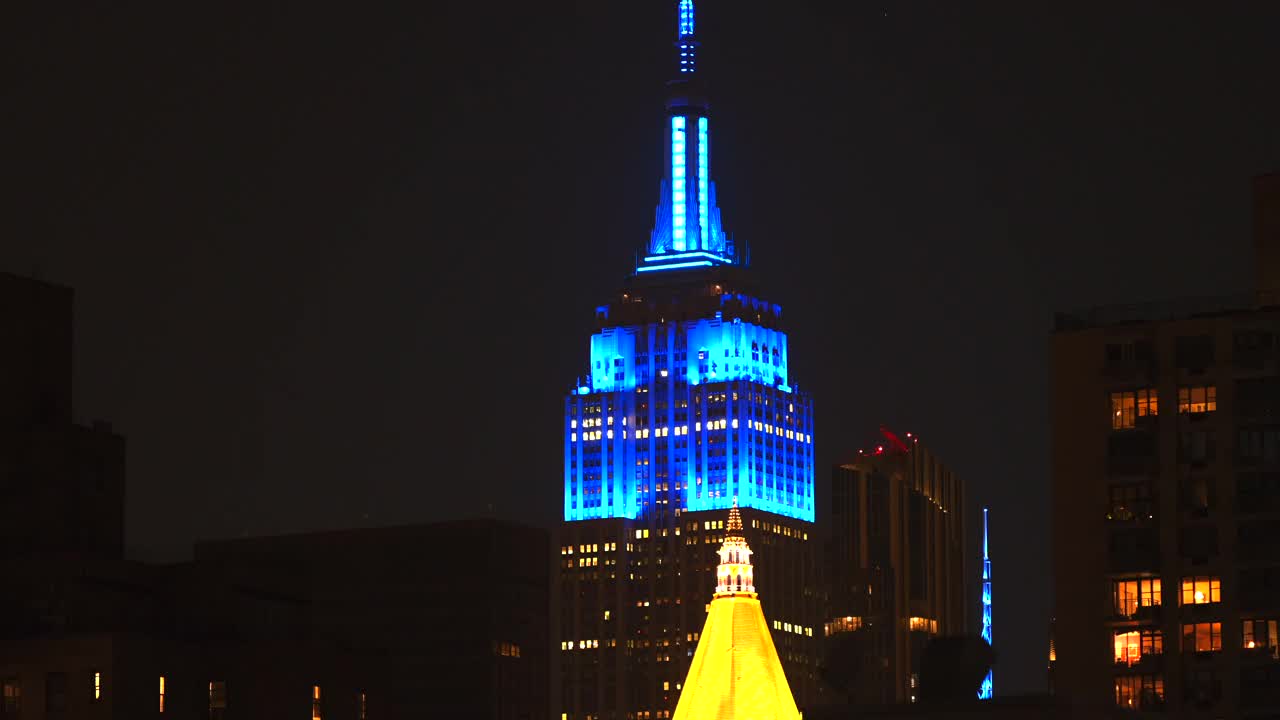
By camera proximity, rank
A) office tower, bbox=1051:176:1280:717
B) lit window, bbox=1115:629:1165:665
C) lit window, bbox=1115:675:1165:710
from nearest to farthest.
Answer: office tower, bbox=1051:176:1280:717 → lit window, bbox=1115:675:1165:710 → lit window, bbox=1115:629:1165:665

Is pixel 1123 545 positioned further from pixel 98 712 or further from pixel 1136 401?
pixel 98 712

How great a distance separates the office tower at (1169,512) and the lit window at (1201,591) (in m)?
0.06

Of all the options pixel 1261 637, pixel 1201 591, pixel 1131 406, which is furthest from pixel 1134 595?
pixel 1131 406

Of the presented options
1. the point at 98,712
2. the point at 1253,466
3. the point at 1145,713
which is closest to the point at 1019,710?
the point at 1145,713

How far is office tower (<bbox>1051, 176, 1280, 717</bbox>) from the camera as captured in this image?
189500 mm

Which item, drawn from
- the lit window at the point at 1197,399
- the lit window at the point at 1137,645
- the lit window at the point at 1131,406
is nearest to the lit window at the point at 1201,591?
the lit window at the point at 1137,645

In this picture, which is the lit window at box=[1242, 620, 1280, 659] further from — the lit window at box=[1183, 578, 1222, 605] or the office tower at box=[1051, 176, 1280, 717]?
the lit window at box=[1183, 578, 1222, 605]

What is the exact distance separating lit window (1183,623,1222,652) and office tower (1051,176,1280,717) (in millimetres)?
58

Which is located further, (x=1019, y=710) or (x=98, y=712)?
(x=98, y=712)

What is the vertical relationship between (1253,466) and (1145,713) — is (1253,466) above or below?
above

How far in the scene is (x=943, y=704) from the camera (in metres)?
197

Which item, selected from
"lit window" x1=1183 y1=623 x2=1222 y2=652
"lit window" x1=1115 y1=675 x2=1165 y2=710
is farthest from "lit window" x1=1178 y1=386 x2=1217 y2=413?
"lit window" x1=1115 y1=675 x2=1165 y2=710

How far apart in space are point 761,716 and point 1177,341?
33704mm

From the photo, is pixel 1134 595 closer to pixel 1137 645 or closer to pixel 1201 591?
pixel 1137 645
